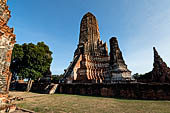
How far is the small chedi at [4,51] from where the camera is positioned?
446cm

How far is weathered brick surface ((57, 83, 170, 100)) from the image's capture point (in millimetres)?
9039

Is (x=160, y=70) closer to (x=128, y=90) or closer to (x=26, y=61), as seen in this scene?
(x=128, y=90)

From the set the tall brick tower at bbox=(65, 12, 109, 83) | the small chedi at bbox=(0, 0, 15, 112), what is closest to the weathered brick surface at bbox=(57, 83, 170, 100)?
the tall brick tower at bbox=(65, 12, 109, 83)

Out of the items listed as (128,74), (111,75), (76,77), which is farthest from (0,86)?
(76,77)

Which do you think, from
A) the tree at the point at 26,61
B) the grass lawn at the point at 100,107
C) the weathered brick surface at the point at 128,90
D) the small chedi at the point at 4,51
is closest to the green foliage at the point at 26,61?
the tree at the point at 26,61

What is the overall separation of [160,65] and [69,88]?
729 inches

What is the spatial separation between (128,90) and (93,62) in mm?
16393

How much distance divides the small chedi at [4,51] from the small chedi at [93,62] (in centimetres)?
1362

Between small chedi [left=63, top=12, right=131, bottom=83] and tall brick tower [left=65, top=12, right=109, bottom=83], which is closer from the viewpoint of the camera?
small chedi [left=63, top=12, right=131, bottom=83]

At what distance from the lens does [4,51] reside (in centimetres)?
480

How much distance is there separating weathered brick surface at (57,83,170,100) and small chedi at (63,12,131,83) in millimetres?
3636

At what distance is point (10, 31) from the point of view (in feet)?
17.0

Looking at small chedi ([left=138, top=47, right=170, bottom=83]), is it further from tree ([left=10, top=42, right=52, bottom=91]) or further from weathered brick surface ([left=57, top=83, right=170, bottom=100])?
tree ([left=10, top=42, right=52, bottom=91])

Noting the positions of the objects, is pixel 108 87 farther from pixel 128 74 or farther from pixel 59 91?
pixel 59 91
